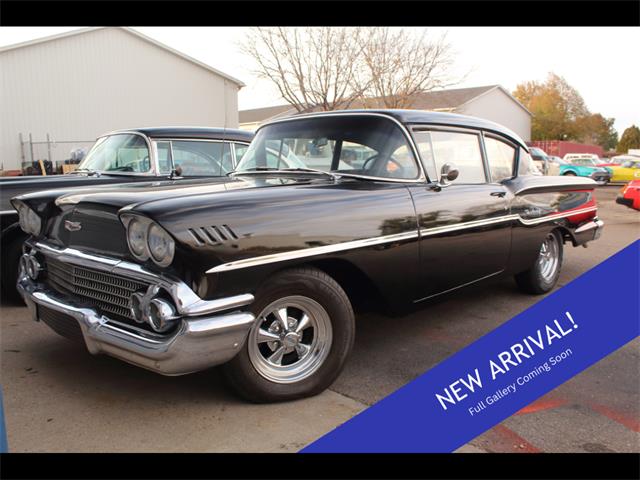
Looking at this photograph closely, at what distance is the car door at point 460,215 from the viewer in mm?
3547

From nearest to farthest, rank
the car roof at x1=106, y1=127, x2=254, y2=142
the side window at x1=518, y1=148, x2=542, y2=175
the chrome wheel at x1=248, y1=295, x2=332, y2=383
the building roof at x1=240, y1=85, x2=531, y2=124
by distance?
1. the chrome wheel at x1=248, y1=295, x2=332, y2=383
2. the side window at x1=518, y1=148, x2=542, y2=175
3. the car roof at x1=106, y1=127, x2=254, y2=142
4. the building roof at x1=240, y1=85, x2=531, y2=124

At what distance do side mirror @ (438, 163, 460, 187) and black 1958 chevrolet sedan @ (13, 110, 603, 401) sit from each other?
2 centimetres

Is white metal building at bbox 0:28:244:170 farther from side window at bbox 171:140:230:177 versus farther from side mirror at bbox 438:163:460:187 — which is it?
side mirror at bbox 438:163:460:187

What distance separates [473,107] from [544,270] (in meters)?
36.8

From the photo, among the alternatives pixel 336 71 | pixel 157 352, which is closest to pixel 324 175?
pixel 157 352

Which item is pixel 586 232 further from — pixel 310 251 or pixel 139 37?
pixel 139 37

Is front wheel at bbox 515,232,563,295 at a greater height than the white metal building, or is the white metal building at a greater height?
the white metal building

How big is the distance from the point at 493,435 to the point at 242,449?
1207 millimetres

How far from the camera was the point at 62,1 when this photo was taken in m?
1.87

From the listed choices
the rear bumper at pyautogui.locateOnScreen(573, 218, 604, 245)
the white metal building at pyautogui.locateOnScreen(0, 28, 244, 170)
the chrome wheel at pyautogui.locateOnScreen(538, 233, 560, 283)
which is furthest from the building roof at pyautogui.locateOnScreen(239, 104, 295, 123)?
the chrome wheel at pyautogui.locateOnScreen(538, 233, 560, 283)

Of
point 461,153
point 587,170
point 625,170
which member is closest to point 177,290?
point 461,153

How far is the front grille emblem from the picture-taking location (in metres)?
3.04

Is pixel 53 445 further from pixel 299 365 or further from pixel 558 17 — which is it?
pixel 558 17

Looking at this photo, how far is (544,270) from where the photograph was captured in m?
5.26
